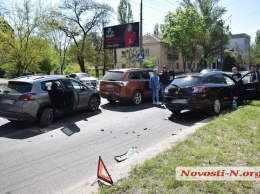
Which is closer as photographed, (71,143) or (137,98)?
(71,143)

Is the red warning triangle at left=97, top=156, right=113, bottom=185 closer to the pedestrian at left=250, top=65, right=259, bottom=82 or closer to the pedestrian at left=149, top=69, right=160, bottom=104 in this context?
the pedestrian at left=149, top=69, right=160, bottom=104

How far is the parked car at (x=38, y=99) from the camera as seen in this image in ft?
23.9

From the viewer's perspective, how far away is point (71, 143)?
20.1 ft

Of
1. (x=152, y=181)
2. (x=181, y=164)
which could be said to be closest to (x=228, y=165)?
(x=181, y=164)

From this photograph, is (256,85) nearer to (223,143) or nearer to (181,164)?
(223,143)

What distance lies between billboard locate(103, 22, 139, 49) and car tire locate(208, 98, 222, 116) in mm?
16566

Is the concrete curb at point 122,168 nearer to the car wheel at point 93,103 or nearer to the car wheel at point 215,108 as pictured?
the car wheel at point 215,108

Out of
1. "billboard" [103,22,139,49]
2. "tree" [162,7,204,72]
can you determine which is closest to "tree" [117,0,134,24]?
"tree" [162,7,204,72]

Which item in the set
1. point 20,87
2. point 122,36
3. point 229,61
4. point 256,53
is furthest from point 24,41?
point 256,53

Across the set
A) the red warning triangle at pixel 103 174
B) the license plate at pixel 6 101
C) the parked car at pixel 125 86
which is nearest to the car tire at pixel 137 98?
the parked car at pixel 125 86

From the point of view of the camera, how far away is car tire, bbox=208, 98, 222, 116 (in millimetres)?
8422

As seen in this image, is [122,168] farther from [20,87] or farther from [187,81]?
[187,81]

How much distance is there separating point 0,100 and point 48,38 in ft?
81.2

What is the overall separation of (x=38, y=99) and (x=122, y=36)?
1908 centimetres
